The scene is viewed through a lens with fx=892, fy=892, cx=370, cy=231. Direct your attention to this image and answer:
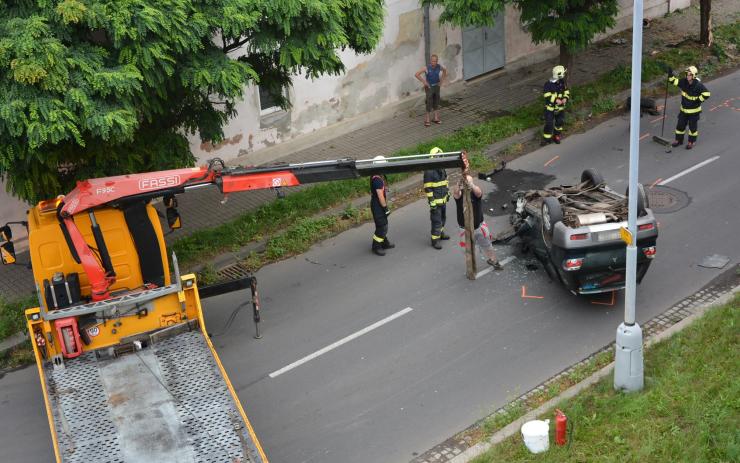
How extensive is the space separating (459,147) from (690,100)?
452 centimetres

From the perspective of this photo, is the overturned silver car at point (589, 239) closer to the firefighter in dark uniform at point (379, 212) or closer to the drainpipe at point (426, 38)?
the firefighter in dark uniform at point (379, 212)

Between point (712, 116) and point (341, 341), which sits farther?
point (712, 116)

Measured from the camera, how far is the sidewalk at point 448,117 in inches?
648

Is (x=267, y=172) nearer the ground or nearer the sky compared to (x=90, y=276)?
nearer the sky

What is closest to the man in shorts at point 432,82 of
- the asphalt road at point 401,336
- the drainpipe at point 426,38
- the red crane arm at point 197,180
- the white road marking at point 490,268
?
the drainpipe at point 426,38

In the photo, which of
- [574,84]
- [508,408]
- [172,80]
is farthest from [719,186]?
[172,80]

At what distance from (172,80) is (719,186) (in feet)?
32.1

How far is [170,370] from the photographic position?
10.3 m

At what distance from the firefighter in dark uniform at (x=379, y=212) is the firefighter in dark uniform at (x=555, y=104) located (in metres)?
5.11

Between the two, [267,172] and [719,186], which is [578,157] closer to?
[719,186]

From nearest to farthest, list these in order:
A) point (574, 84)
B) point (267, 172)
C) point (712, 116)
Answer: point (267, 172) → point (712, 116) → point (574, 84)

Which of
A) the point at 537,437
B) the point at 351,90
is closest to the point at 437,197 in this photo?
the point at 537,437

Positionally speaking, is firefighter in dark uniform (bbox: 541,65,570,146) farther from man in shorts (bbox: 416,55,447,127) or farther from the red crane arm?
the red crane arm

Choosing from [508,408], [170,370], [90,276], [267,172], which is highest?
[267,172]
